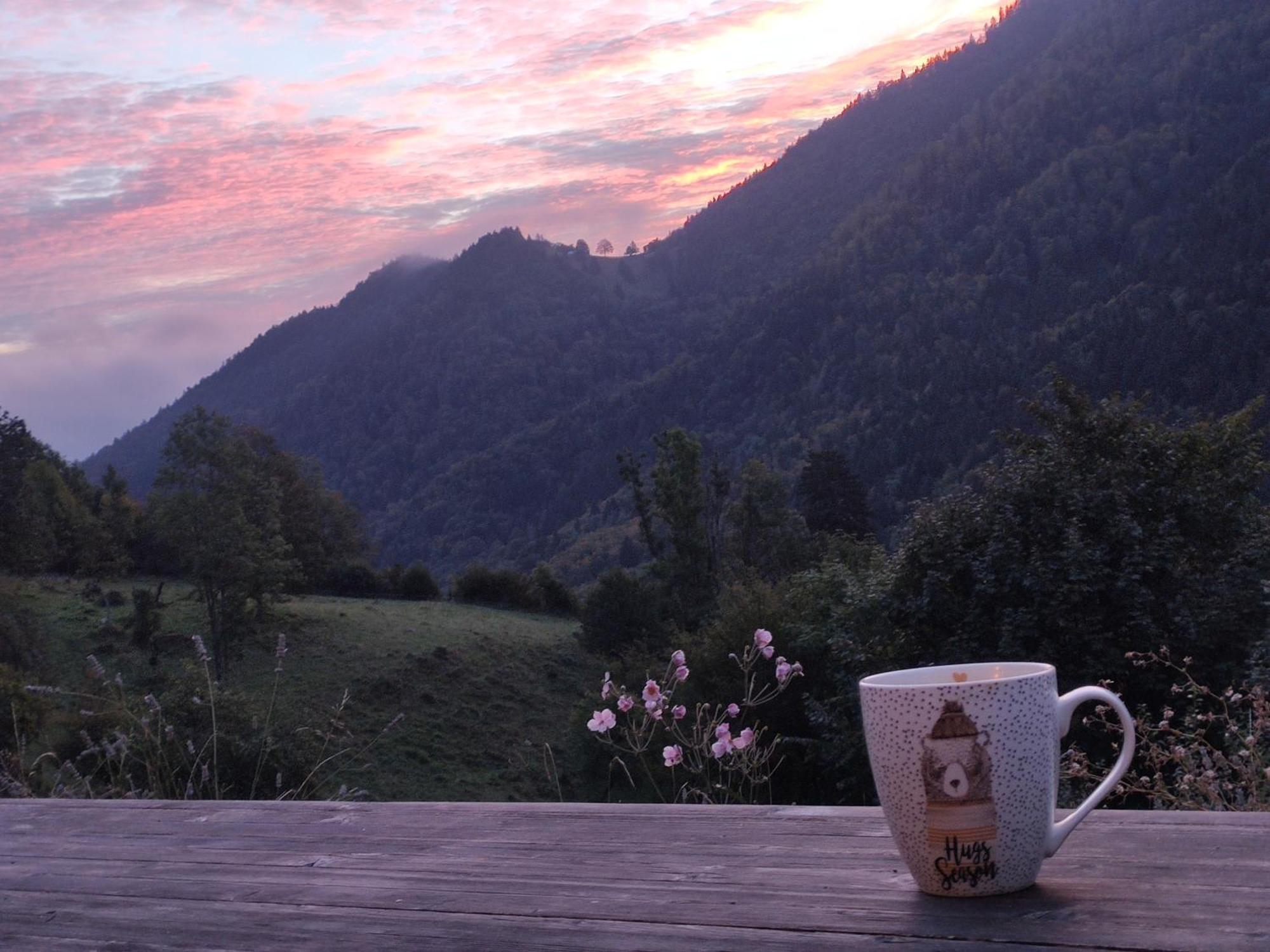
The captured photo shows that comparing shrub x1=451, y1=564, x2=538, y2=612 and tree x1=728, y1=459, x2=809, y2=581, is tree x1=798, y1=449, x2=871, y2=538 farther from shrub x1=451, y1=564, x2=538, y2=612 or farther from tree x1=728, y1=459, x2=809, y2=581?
shrub x1=451, y1=564, x2=538, y2=612

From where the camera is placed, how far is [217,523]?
27875 mm

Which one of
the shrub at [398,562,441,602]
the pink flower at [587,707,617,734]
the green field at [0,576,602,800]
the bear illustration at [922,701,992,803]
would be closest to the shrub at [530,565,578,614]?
the shrub at [398,562,441,602]

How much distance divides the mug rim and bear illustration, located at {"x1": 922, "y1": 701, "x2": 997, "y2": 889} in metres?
0.03

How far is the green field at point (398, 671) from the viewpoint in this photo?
21.0 m

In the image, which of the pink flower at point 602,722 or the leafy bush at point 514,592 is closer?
the pink flower at point 602,722

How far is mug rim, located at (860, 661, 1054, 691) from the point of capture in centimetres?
85

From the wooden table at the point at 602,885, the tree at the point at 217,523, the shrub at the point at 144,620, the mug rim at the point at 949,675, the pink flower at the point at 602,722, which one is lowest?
the shrub at the point at 144,620

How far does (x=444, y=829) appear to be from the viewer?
1.31 meters

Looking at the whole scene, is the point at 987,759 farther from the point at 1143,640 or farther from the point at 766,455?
the point at 766,455

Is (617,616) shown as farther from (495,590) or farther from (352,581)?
(352,581)

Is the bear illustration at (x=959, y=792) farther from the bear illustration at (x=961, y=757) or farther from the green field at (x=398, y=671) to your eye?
the green field at (x=398, y=671)

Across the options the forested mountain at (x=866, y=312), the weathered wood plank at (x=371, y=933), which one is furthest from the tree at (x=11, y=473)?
the forested mountain at (x=866, y=312)

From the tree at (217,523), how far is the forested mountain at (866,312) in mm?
27299

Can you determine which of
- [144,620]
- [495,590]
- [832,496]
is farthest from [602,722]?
[495,590]
